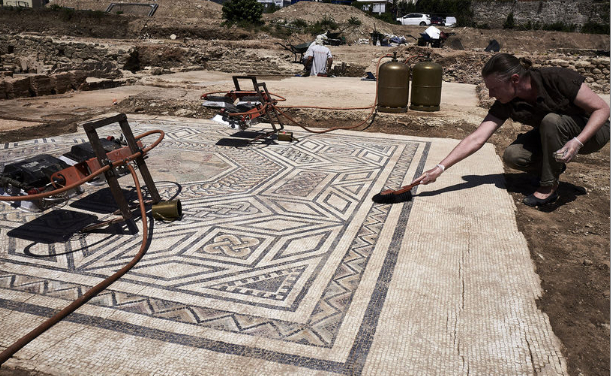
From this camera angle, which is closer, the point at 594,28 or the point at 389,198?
the point at 389,198

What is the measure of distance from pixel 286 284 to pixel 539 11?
31265 millimetres

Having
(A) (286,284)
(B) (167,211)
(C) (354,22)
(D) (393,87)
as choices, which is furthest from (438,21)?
(A) (286,284)

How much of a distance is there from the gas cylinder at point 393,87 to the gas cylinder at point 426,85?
212 millimetres

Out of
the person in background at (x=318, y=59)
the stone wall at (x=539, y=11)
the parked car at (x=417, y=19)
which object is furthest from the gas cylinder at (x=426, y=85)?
the stone wall at (x=539, y=11)

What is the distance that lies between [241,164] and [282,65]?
8737mm

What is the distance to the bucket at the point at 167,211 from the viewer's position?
8.87 feet

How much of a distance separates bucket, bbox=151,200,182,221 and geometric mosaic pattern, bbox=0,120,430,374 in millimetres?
48

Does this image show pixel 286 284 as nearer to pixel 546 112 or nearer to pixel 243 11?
pixel 546 112

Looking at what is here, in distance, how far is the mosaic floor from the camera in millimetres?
1601

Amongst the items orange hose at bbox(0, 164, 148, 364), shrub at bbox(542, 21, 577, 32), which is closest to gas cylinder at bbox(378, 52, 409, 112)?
orange hose at bbox(0, 164, 148, 364)

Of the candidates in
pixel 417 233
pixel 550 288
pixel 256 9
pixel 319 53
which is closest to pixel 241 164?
pixel 417 233

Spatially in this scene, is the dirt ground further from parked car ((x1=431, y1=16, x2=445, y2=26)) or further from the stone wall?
the stone wall

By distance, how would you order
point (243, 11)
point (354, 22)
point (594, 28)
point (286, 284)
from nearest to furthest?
1. point (286, 284)
2. point (243, 11)
3. point (354, 22)
4. point (594, 28)

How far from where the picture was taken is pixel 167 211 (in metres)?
2.71
